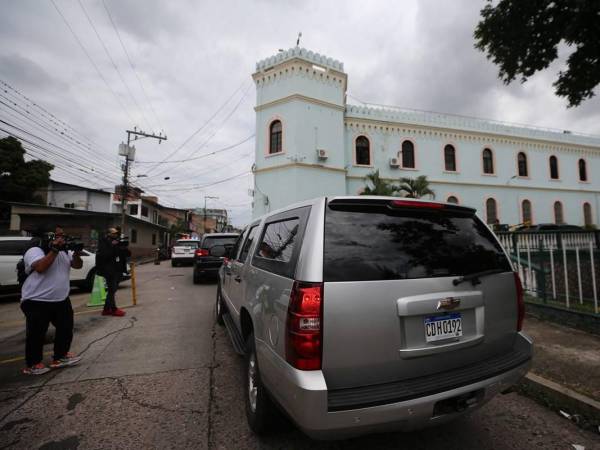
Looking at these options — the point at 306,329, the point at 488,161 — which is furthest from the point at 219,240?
the point at 488,161

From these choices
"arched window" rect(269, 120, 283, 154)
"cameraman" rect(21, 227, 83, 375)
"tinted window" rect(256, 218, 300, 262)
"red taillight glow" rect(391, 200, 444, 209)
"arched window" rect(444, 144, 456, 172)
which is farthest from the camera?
"arched window" rect(444, 144, 456, 172)

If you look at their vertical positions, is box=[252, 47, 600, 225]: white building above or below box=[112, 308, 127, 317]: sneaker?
above

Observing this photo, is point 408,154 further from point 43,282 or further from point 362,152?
point 43,282

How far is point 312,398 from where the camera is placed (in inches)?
61.2

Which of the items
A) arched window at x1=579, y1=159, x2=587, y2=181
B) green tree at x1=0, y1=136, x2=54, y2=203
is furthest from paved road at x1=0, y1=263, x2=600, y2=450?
green tree at x1=0, y1=136, x2=54, y2=203

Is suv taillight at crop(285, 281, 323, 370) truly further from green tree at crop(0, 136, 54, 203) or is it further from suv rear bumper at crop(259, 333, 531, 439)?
green tree at crop(0, 136, 54, 203)

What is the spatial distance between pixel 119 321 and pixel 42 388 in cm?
279

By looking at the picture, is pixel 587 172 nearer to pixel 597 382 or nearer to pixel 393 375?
pixel 597 382

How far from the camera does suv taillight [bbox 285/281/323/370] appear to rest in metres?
1.65

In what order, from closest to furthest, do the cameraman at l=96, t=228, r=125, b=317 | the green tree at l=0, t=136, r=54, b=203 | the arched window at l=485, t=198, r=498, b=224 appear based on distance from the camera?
the cameraman at l=96, t=228, r=125, b=317
the arched window at l=485, t=198, r=498, b=224
the green tree at l=0, t=136, r=54, b=203

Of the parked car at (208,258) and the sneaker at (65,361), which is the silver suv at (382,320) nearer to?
the sneaker at (65,361)

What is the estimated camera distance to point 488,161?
2281cm

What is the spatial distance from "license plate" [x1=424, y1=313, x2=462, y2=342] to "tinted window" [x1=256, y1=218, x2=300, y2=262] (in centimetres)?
100

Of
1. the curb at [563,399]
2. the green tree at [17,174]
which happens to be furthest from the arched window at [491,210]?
the green tree at [17,174]
